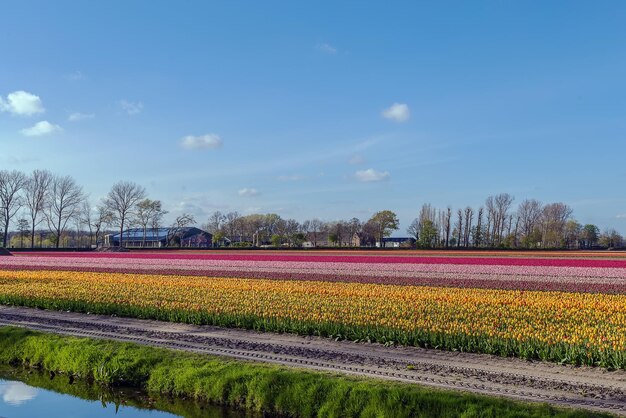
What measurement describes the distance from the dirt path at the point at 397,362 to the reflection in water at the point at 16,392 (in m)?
2.92

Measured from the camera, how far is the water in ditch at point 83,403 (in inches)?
411

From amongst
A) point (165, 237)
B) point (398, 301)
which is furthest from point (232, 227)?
point (398, 301)

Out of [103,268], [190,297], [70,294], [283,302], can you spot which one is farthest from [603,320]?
[103,268]

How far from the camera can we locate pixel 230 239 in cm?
13612

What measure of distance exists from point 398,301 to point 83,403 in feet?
37.2

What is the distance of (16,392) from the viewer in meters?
11.7

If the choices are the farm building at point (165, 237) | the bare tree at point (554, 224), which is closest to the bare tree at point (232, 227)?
the farm building at point (165, 237)

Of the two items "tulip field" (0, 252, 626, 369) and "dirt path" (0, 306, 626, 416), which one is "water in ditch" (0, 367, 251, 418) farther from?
"tulip field" (0, 252, 626, 369)

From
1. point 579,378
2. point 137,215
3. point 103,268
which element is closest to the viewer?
point 579,378

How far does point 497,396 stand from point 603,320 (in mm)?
8136

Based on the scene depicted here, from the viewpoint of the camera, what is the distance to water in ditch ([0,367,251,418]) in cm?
1044

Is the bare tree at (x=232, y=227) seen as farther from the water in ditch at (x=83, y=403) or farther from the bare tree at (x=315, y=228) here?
the water in ditch at (x=83, y=403)

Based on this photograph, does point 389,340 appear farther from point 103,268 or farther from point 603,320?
point 103,268

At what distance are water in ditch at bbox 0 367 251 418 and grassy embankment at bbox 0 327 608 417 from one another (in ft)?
0.78
